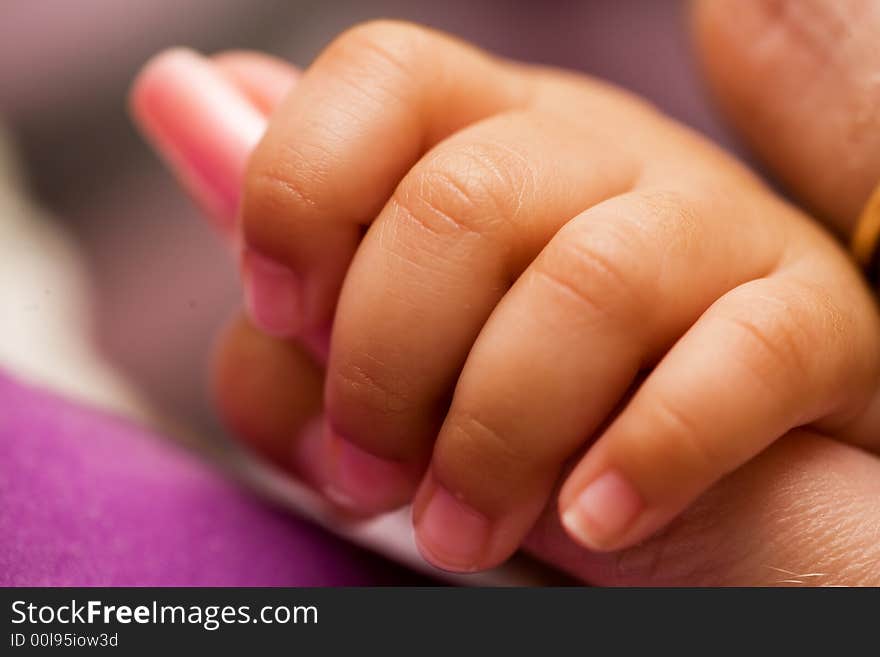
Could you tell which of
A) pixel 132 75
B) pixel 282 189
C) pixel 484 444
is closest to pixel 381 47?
pixel 282 189

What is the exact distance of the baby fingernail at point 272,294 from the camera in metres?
0.46

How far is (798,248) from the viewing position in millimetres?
471

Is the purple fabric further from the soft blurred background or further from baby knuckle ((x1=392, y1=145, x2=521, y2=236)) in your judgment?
the soft blurred background

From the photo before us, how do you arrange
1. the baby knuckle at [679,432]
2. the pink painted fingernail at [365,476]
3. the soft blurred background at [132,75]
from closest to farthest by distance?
1. the baby knuckle at [679,432]
2. the pink painted fingernail at [365,476]
3. the soft blurred background at [132,75]

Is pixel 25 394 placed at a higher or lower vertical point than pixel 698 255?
lower

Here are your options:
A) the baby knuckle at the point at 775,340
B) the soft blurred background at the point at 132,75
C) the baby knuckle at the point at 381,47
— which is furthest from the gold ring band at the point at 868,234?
the soft blurred background at the point at 132,75

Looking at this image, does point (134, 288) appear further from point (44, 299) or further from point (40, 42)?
point (40, 42)

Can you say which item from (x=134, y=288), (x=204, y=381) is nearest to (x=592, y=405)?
(x=204, y=381)

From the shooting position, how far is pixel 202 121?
1.75 feet

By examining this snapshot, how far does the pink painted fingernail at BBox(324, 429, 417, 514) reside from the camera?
0.46 meters

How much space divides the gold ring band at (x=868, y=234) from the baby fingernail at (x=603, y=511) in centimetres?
25

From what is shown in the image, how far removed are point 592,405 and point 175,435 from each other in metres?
0.47

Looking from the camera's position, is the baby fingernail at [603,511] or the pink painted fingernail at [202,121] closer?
the baby fingernail at [603,511]

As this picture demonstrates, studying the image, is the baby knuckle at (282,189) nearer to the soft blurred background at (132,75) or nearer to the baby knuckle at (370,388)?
the baby knuckle at (370,388)
